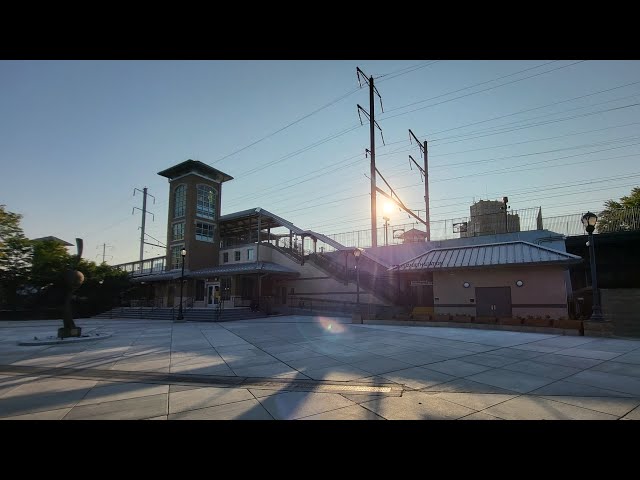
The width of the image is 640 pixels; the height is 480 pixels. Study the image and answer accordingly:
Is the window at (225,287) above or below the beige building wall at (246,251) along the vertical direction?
below

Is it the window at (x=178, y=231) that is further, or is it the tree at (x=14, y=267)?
the window at (x=178, y=231)

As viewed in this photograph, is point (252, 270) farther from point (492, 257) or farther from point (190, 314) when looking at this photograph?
point (492, 257)

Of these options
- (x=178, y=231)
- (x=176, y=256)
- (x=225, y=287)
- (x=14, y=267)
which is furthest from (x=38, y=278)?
(x=225, y=287)

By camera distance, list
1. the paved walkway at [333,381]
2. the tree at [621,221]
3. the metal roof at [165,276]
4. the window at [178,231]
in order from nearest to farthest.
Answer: the paved walkway at [333,381], the tree at [621,221], the metal roof at [165,276], the window at [178,231]

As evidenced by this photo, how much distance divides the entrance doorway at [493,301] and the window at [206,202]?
106 ft

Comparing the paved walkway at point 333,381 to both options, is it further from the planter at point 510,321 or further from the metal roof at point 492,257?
the metal roof at point 492,257

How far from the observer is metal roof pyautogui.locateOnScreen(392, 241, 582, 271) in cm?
1809

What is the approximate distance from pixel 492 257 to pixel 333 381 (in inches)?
659

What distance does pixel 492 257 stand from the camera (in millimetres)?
20188

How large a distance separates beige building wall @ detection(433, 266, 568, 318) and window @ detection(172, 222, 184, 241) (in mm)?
30867

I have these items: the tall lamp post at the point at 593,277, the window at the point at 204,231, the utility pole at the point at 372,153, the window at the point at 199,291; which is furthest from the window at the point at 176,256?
the tall lamp post at the point at 593,277

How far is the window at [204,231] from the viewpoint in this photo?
1599 inches

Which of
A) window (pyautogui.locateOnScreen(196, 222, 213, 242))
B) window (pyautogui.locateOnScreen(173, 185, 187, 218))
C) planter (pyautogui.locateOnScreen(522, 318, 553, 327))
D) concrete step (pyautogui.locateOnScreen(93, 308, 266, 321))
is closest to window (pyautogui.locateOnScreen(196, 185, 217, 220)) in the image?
window (pyautogui.locateOnScreen(196, 222, 213, 242))

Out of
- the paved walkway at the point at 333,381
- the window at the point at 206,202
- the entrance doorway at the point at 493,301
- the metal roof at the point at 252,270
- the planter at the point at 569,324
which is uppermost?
the window at the point at 206,202
